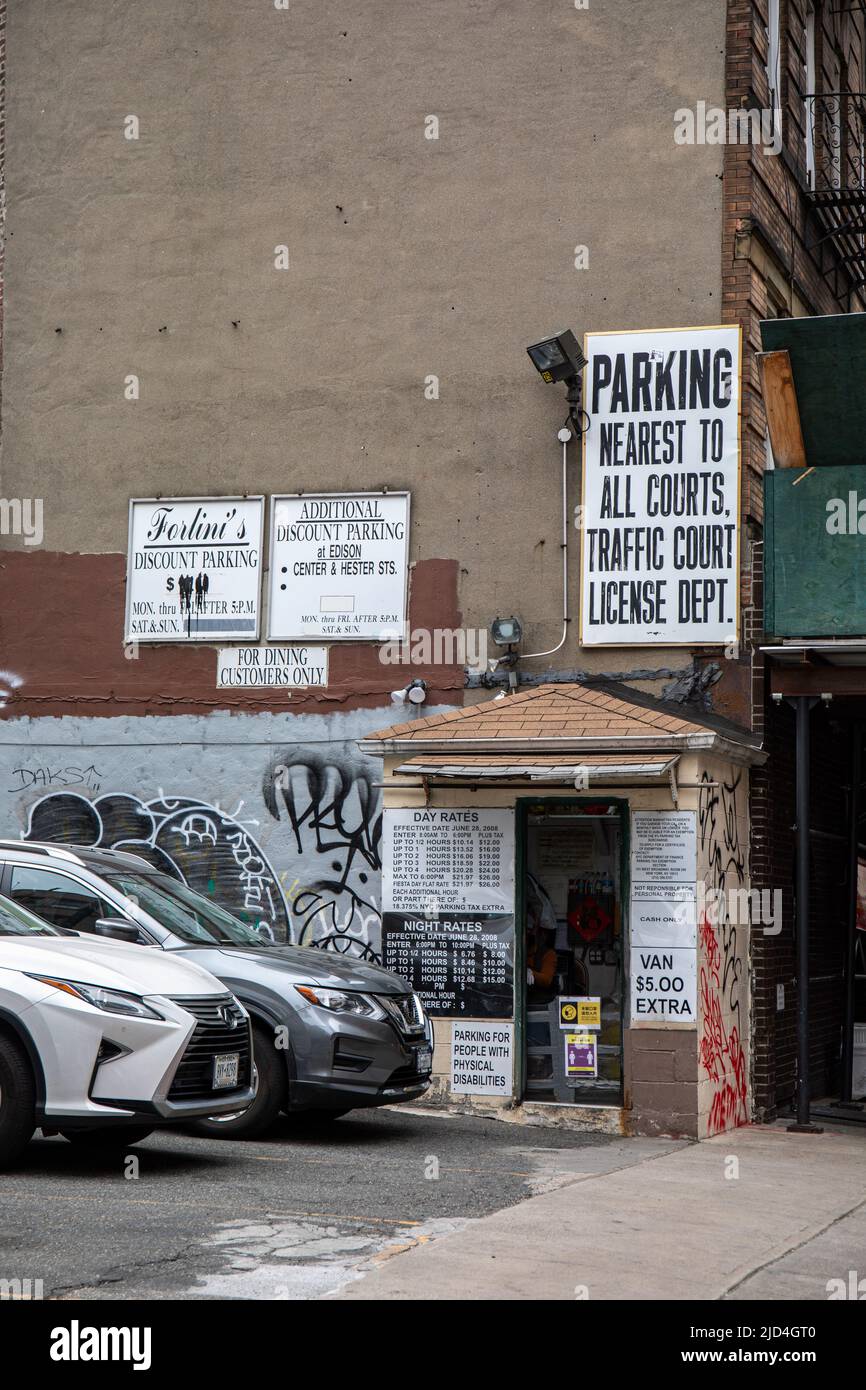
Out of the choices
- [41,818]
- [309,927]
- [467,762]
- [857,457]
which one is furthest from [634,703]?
[41,818]

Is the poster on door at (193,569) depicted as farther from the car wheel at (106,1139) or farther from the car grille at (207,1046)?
the car grille at (207,1046)

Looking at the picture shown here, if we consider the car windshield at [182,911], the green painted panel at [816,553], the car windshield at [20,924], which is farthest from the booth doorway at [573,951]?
the car windshield at [20,924]

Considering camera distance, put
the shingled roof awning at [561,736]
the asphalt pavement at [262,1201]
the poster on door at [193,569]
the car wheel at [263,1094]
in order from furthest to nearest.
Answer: the poster on door at [193,569]
the shingled roof awning at [561,736]
the car wheel at [263,1094]
the asphalt pavement at [262,1201]

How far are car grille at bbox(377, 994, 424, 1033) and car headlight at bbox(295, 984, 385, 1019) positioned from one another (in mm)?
140

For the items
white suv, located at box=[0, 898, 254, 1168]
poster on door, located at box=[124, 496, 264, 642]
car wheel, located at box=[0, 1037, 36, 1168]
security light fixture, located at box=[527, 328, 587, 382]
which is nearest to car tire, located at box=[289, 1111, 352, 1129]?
white suv, located at box=[0, 898, 254, 1168]

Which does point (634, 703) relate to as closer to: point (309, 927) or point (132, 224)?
point (309, 927)

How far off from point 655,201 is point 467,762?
17.4 feet

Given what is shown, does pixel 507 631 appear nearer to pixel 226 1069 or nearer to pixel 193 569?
pixel 193 569

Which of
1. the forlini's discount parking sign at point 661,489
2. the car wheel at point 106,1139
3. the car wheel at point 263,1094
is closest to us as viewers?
the car wheel at point 106,1139

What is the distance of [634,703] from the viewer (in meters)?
13.4

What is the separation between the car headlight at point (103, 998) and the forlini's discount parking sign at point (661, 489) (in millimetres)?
6340

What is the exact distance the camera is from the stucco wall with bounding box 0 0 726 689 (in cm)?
1448

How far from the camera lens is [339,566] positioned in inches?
589

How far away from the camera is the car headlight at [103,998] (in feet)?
28.8
